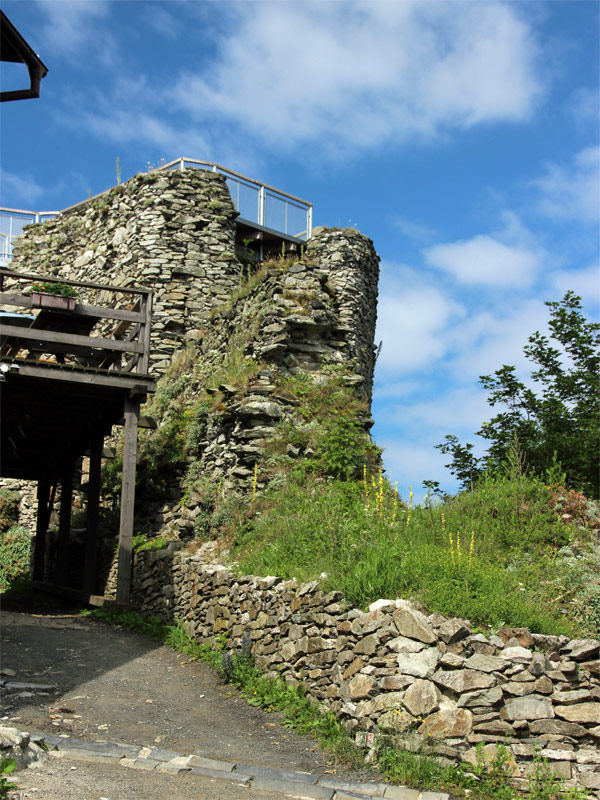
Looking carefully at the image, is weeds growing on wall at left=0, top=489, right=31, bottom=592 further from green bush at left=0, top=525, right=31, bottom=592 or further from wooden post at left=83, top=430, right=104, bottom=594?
wooden post at left=83, top=430, right=104, bottom=594

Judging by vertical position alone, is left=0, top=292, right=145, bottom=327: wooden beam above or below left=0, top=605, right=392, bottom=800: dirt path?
above

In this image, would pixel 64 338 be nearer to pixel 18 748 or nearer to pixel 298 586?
pixel 298 586

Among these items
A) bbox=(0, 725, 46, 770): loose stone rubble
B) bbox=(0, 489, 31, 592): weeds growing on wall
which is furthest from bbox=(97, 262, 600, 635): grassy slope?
bbox=(0, 489, 31, 592): weeds growing on wall

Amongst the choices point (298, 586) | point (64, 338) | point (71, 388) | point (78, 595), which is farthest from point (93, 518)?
point (298, 586)

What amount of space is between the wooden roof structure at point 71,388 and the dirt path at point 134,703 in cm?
239

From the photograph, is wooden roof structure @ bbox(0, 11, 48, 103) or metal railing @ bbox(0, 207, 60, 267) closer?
wooden roof structure @ bbox(0, 11, 48, 103)

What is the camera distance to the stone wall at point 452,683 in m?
6.13

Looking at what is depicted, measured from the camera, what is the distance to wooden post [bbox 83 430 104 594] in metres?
13.9

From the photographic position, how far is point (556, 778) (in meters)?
5.91

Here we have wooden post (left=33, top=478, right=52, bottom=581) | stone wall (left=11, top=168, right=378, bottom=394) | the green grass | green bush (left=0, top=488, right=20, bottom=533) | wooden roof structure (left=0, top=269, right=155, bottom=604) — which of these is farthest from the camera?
green bush (left=0, top=488, right=20, bottom=533)

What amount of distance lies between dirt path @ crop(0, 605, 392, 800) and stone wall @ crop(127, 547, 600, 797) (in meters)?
0.54

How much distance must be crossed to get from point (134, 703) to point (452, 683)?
3.49 m

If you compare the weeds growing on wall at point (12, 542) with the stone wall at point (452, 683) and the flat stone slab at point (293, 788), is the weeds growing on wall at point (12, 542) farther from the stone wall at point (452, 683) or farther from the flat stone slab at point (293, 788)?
the flat stone slab at point (293, 788)

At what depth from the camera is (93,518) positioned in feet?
46.2
